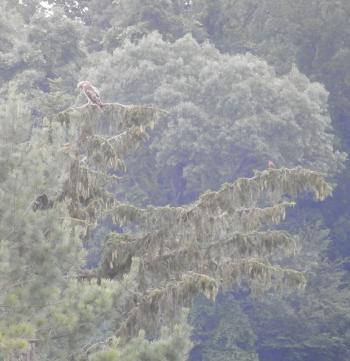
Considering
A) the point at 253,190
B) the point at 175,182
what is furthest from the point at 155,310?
the point at 175,182

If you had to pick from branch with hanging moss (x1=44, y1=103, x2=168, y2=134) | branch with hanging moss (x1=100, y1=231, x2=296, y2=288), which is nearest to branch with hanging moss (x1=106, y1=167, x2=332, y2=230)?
branch with hanging moss (x1=100, y1=231, x2=296, y2=288)

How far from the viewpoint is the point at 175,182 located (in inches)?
885

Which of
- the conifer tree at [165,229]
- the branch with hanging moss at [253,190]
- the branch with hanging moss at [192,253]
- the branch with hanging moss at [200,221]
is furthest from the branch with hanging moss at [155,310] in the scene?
the branch with hanging moss at [253,190]

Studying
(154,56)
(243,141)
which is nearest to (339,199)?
(243,141)

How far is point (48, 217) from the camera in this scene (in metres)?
6.75

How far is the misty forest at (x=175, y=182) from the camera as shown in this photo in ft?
22.1

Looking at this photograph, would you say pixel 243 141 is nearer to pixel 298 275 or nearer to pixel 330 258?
pixel 330 258

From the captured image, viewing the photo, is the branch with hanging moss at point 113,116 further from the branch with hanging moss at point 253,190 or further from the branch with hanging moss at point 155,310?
the branch with hanging moss at point 155,310

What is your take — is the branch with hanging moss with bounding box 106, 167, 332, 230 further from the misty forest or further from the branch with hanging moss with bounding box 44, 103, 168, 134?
the branch with hanging moss with bounding box 44, 103, 168, 134

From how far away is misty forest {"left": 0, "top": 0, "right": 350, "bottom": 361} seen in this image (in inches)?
265

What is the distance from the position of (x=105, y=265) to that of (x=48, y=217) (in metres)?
1.96

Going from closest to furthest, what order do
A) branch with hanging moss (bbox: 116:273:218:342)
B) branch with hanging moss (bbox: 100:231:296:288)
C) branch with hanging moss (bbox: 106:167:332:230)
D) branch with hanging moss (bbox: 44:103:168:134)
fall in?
→ branch with hanging moss (bbox: 116:273:218:342) → branch with hanging moss (bbox: 106:167:332:230) → branch with hanging moss (bbox: 100:231:296:288) → branch with hanging moss (bbox: 44:103:168:134)

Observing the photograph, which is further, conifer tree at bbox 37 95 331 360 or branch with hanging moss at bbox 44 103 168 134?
branch with hanging moss at bbox 44 103 168 134

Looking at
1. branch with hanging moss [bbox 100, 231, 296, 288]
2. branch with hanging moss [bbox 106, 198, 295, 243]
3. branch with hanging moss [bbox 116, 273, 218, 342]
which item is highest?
branch with hanging moss [bbox 106, 198, 295, 243]
